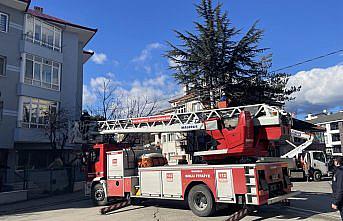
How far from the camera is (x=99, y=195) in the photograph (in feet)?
51.3

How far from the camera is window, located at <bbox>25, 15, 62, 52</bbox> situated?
26.6m

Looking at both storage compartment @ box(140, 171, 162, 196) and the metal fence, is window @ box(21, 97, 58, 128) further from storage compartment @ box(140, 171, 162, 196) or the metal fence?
storage compartment @ box(140, 171, 162, 196)

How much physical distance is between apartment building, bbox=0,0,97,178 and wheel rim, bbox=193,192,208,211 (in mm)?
14971

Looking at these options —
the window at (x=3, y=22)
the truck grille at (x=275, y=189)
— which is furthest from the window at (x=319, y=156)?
the window at (x=3, y=22)

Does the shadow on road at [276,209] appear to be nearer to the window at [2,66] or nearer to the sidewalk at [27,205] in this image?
the sidewalk at [27,205]

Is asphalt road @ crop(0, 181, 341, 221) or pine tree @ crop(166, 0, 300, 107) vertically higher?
pine tree @ crop(166, 0, 300, 107)

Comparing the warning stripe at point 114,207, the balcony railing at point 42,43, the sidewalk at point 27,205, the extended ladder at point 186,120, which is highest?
the balcony railing at point 42,43

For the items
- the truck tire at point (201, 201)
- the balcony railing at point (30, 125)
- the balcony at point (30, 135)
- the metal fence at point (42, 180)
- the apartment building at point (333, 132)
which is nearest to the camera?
the truck tire at point (201, 201)

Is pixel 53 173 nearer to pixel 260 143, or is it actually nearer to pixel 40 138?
pixel 40 138

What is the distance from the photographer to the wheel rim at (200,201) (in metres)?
11.6

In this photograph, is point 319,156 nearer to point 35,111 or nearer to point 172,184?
point 172,184

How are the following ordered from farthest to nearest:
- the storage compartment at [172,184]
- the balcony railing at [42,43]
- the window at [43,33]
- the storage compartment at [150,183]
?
the window at [43,33] < the balcony railing at [42,43] < the storage compartment at [150,183] < the storage compartment at [172,184]

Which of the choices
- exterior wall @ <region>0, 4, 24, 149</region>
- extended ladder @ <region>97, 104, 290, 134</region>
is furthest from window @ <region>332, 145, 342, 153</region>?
extended ladder @ <region>97, 104, 290, 134</region>

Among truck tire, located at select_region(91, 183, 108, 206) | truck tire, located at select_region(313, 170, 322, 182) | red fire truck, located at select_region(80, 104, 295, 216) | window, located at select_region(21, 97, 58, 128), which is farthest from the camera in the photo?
truck tire, located at select_region(313, 170, 322, 182)
